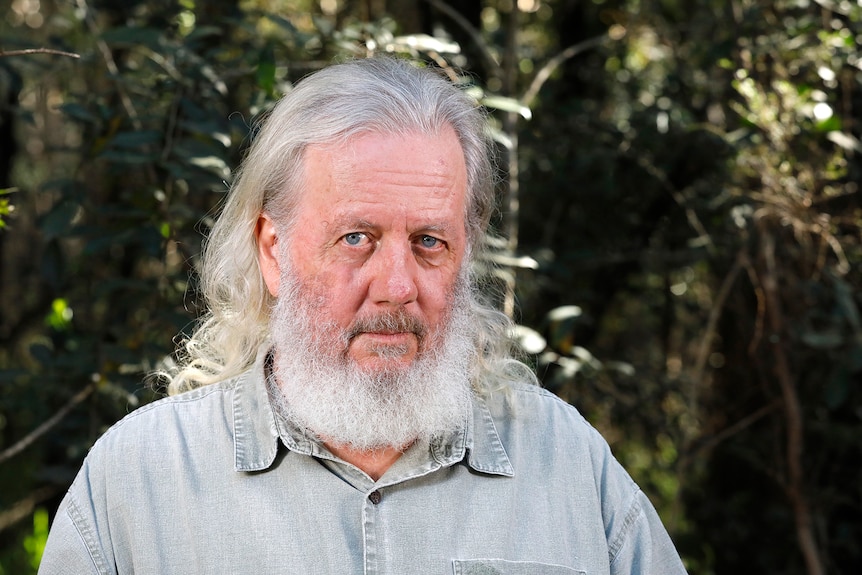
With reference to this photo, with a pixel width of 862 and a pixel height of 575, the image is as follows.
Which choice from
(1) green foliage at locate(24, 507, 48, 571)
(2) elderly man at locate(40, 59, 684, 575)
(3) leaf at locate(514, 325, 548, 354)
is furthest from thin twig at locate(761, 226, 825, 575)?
(1) green foliage at locate(24, 507, 48, 571)

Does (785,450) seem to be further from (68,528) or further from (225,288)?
(68,528)

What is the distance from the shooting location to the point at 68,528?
195 cm

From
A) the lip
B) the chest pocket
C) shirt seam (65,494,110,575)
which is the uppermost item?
the lip

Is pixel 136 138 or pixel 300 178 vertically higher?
pixel 136 138

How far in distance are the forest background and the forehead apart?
79 centimetres

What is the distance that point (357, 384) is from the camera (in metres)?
2.06

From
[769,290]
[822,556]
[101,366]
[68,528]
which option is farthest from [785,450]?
[68,528]

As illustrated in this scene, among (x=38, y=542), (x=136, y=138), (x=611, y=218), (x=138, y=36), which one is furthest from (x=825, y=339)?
(x=38, y=542)

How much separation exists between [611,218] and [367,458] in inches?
95.9

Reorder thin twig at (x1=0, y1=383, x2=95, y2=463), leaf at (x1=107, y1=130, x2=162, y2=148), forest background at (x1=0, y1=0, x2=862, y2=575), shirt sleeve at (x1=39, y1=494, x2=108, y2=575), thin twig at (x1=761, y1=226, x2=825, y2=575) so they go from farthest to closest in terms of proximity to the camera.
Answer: thin twig at (x1=761, y1=226, x2=825, y2=575), forest background at (x1=0, y1=0, x2=862, y2=575), thin twig at (x1=0, y1=383, x2=95, y2=463), leaf at (x1=107, y1=130, x2=162, y2=148), shirt sleeve at (x1=39, y1=494, x2=108, y2=575)

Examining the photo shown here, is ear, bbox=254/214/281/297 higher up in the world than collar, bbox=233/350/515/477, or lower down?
higher up

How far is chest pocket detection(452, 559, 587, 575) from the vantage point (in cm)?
195

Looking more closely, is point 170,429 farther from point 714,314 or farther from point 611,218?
point 611,218

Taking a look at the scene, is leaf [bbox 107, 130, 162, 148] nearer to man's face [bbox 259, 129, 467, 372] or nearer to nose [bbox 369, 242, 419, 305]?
man's face [bbox 259, 129, 467, 372]
